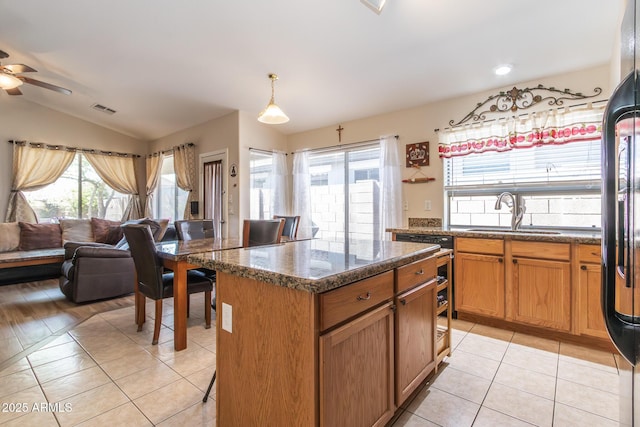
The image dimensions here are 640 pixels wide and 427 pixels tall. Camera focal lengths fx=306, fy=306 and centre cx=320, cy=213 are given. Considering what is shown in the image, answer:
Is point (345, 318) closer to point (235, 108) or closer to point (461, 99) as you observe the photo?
point (461, 99)

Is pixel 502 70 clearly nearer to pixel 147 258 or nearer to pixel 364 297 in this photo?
pixel 364 297

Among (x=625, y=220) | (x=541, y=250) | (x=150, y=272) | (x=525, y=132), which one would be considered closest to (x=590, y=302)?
(x=541, y=250)

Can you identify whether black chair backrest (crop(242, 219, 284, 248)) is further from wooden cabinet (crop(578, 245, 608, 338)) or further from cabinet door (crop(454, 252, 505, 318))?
wooden cabinet (crop(578, 245, 608, 338))

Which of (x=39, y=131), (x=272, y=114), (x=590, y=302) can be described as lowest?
(x=590, y=302)

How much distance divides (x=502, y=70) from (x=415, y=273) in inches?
100

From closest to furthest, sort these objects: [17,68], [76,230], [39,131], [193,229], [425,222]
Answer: [17,68] < [193,229] < [425,222] < [76,230] < [39,131]

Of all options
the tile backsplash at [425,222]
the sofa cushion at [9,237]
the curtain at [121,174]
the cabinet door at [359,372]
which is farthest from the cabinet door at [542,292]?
the curtain at [121,174]

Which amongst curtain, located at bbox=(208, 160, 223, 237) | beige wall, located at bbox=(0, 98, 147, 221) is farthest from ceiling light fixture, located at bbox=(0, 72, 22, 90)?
curtain, located at bbox=(208, 160, 223, 237)

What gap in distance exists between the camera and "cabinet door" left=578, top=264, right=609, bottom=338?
2350 mm

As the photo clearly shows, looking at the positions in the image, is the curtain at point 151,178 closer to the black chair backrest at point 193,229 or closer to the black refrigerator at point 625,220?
the black chair backrest at point 193,229

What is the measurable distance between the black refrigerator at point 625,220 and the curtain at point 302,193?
4.21 meters

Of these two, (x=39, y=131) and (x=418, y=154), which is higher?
(x=39, y=131)

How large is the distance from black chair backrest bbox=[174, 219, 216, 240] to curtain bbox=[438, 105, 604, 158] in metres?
3.00

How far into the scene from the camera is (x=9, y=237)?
465 centimetres
